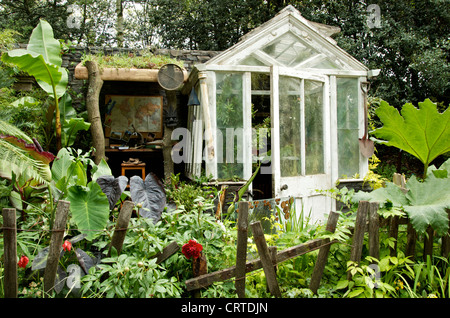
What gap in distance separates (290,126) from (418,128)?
2354mm

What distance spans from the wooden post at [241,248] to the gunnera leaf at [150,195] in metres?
0.85

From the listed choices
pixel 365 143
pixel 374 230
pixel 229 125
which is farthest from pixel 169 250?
pixel 365 143

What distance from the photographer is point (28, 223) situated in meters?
2.76

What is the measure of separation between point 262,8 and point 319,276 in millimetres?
10424

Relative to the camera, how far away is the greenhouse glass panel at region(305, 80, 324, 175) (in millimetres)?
5359

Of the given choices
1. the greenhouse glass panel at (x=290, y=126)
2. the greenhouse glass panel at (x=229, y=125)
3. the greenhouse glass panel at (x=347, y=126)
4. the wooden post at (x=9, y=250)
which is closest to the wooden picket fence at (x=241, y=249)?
the wooden post at (x=9, y=250)

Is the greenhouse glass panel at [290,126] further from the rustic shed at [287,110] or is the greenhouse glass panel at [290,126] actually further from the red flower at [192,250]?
the red flower at [192,250]

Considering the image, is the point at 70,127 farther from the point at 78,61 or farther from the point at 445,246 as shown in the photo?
the point at 445,246

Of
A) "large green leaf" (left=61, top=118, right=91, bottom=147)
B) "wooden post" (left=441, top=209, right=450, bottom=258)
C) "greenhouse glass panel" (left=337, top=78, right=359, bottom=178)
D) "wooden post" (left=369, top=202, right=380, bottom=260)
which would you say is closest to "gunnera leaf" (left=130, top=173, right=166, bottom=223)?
"wooden post" (left=369, top=202, right=380, bottom=260)

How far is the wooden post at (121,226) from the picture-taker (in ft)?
7.45

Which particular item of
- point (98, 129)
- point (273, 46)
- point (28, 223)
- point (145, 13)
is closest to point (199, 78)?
point (273, 46)

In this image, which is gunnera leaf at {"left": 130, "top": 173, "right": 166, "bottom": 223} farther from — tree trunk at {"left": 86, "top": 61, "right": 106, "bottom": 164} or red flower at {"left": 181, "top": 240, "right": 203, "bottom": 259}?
tree trunk at {"left": 86, "top": 61, "right": 106, "bottom": 164}

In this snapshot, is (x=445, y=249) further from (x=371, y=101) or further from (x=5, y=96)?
(x=5, y=96)

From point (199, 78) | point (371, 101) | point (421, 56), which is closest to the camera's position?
point (199, 78)
